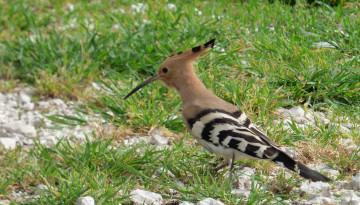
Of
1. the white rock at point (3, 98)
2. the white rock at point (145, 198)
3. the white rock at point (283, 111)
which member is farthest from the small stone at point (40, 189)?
the white rock at point (283, 111)

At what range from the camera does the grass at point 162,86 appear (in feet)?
11.1

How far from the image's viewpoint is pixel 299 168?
3.01 m

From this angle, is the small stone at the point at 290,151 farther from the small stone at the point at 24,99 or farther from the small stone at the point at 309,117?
the small stone at the point at 24,99

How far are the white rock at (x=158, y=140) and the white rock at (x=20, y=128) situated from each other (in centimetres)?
121

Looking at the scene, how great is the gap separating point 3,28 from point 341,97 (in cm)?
377

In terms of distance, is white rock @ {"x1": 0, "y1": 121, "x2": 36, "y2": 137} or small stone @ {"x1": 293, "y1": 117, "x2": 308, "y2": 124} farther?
white rock @ {"x1": 0, "y1": 121, "x2": 36, "y2": 137}

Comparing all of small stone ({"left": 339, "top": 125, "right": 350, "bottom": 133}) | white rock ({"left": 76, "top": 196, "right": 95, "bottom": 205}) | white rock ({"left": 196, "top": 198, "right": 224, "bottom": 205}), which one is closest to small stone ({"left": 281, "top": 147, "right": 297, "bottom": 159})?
small stone ({"left": 339, "top": 125, "right": 350, "bottom": 133})

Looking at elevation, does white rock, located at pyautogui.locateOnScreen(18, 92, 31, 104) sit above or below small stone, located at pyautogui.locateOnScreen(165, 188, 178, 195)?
above

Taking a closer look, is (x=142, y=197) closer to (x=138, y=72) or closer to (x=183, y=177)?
(x=183, y=177)

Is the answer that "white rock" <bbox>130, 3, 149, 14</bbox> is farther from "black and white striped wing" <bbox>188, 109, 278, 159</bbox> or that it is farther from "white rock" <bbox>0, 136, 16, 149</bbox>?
"black and white striped wing" <bbox>188, 109, 278, 159</bbox>

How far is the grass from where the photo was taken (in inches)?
133

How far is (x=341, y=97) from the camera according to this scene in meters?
4.04

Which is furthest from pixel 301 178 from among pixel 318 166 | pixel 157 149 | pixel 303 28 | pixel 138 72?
pixel 138 72

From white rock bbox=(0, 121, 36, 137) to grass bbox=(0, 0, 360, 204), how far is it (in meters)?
0.29
